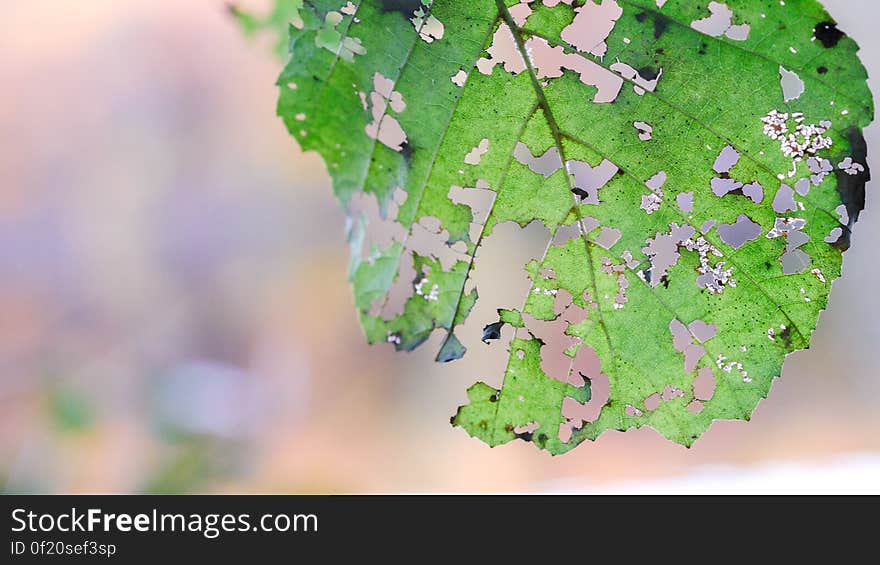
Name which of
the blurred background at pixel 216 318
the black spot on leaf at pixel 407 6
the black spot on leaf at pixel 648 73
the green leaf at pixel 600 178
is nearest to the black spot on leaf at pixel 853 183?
the green leaf at pixel 600 178

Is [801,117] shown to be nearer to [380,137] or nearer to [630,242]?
[630,242]

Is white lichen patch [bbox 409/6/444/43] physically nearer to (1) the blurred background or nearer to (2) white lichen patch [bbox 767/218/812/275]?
(2) white lichen patch [bbox 767/218/812/275]

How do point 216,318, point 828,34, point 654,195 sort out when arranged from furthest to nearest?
point 216,318 < point 654,195 < point 828,34

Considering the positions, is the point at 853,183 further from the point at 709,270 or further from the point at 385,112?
the point at 385,112

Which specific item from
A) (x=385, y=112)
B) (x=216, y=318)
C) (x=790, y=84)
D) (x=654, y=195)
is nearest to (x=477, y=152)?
(x=385, y=112)

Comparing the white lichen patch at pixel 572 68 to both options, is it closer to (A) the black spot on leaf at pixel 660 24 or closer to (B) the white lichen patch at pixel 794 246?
(A) the black spot on leaf at pixel 660 24

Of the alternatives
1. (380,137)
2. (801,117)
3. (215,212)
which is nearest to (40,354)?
(215,212)
